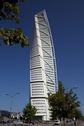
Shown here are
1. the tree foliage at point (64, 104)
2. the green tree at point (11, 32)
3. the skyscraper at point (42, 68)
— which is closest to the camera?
the green tree at point (11, 32)

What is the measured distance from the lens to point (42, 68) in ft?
558

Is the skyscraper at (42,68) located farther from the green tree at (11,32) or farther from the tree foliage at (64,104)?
the green tree at (11,32)

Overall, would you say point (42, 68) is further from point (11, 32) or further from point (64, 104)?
point (11, 32)

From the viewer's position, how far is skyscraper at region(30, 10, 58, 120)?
548ft

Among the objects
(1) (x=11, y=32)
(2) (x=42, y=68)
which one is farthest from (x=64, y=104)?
(2) (x=42, y=68)

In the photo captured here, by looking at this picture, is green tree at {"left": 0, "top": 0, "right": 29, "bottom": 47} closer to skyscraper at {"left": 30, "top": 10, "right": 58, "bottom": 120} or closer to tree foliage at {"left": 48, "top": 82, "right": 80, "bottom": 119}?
tree foliage at {"left": 48, "top": 82, "right": 80, "bottom": 119}

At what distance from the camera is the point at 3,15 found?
8.31 metres

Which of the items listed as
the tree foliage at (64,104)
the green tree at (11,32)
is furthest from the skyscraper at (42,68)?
the green tree at (11,32)

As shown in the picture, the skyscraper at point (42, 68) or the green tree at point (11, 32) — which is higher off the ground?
the skyscraper at point (42, 68)

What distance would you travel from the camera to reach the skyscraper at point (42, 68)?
167050 millimetres

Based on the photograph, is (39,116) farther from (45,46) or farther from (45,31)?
(45,31)

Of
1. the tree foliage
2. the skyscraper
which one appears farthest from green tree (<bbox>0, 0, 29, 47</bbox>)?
the skyscraper

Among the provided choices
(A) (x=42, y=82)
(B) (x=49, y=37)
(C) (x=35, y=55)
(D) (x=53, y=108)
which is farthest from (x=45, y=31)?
(D) (x=53, y=108)

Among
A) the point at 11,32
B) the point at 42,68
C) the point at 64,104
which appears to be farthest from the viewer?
the point at 42,68
